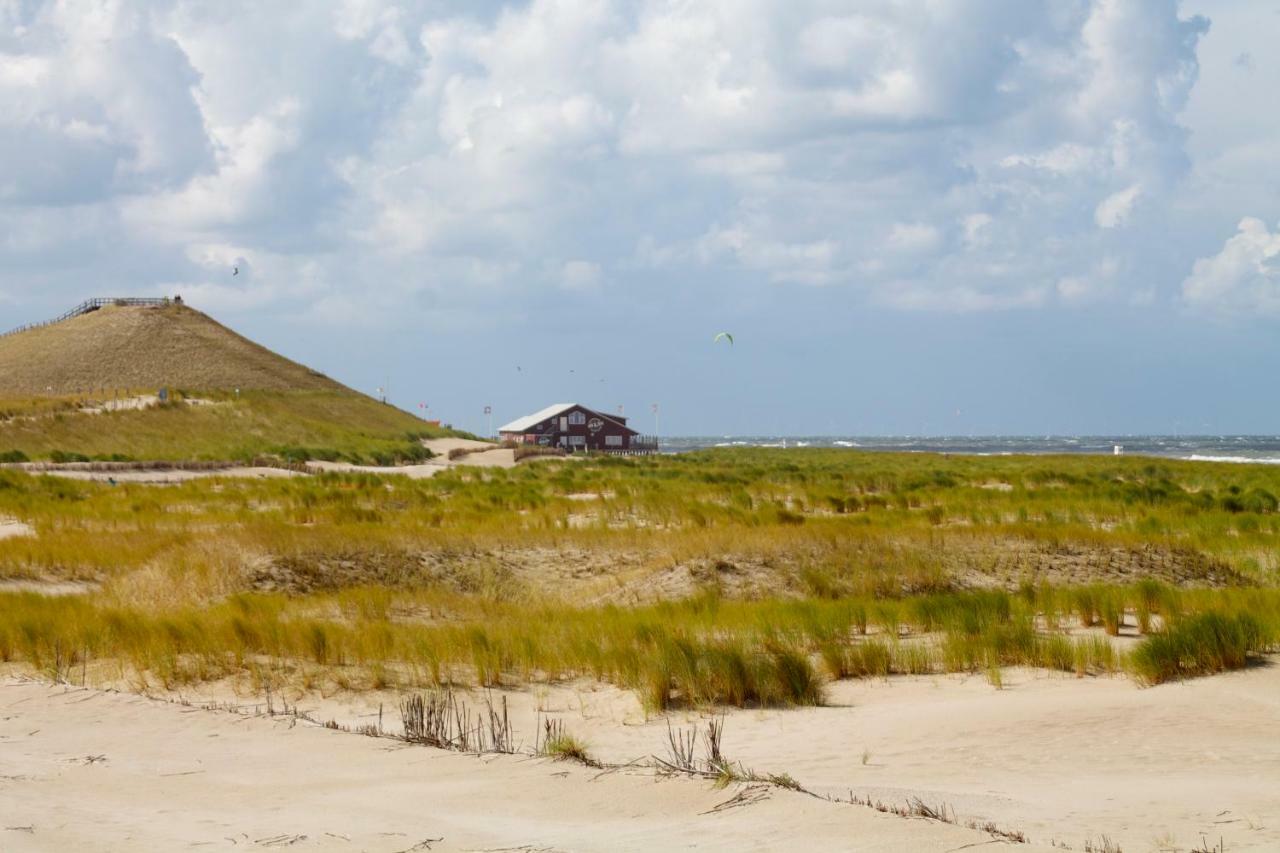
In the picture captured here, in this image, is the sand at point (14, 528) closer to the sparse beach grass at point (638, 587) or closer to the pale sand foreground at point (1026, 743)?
the sparse beach grass at point (638, 587)

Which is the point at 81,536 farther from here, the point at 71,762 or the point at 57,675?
the point at 71,762

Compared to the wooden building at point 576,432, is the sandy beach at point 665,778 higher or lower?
lower

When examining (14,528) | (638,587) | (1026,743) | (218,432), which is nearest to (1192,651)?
(1026,743)

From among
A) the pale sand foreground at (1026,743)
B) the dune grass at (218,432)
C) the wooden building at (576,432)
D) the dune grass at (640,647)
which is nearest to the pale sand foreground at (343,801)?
the pale sand foreground at (1026,743)

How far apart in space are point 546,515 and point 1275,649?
17.2m

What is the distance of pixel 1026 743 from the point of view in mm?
9359

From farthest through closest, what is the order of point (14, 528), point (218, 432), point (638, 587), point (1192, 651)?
point (218, 432) < point (14, 528) < point (638, 587) < point (1192, 651)

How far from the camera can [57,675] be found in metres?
11.7

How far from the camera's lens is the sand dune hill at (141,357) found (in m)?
98.6

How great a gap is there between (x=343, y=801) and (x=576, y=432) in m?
94.2

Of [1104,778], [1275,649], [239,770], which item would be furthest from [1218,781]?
[239,770]

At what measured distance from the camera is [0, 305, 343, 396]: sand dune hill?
98.6 meters

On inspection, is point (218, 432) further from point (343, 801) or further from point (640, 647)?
point (343, 801)

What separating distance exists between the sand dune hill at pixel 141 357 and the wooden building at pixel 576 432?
68.0 feet
